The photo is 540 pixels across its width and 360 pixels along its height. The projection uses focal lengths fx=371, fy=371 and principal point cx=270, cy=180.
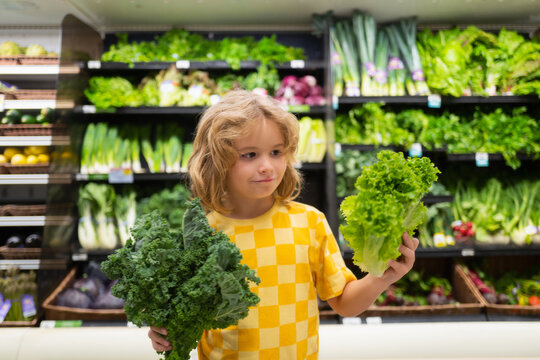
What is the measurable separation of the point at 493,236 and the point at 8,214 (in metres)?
3.93

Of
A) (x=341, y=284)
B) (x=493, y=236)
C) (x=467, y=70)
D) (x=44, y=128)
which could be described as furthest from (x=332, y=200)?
(x=44, y=128)

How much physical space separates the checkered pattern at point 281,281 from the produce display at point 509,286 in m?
2.40

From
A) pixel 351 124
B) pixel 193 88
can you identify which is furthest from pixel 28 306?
pixel 351 124

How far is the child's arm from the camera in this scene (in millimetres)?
1089

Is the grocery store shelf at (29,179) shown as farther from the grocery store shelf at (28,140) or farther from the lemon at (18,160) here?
the grocery store shelf at (28,140)

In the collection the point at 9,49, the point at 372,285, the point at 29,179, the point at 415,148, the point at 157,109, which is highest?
the point at 9,49

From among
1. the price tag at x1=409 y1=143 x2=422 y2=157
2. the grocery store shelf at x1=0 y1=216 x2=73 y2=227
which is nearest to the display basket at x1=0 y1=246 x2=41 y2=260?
the grocery store shelf at x1=0 y1=216 x2=73 y2=227

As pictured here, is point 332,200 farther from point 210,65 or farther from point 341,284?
point 341,284

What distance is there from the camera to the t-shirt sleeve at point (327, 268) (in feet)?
4.18

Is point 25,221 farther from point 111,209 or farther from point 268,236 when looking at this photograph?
point 268,236

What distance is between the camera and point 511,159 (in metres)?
3.14

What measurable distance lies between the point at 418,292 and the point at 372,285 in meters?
2.45

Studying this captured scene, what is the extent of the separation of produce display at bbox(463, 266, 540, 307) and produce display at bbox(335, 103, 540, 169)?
3.34ft

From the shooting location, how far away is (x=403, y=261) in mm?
1114
